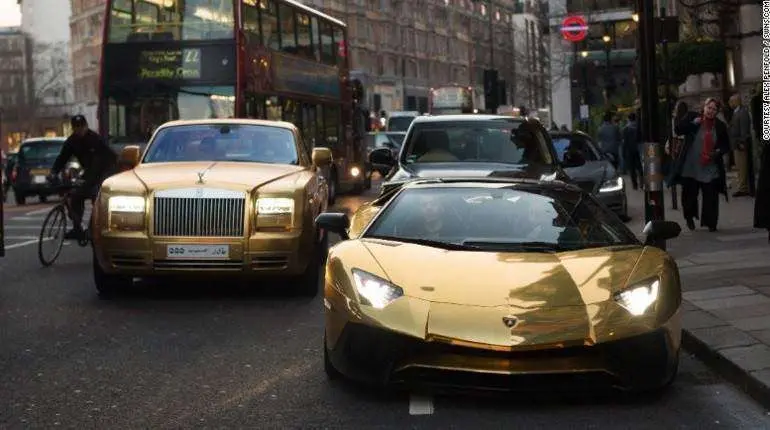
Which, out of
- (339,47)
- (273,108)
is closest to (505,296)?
(273,108)

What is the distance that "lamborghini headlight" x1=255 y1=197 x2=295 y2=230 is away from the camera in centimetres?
1068

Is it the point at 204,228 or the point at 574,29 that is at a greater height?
the point at 574,29

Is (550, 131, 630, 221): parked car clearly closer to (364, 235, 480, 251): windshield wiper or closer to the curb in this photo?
the curb

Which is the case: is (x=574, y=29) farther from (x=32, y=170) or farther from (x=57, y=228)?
(x=57, y=228)

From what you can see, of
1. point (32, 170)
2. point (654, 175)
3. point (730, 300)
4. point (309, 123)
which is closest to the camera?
point (730, 300)

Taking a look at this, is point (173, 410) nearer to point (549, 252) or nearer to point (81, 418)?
point (81, 418)

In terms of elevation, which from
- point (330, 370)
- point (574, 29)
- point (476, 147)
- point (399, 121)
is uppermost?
point (574, 29)

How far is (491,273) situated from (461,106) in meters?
62.7

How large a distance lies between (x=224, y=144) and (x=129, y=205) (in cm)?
196

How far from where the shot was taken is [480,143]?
45.9ft

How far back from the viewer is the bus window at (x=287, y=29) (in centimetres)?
2325

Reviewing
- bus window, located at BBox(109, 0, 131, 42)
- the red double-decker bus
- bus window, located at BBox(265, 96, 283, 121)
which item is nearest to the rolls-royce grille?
the red double-decker bus

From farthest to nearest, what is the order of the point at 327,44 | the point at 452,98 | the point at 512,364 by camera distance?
the point at 452,98 → the point at 327,44 → the point at 512,364

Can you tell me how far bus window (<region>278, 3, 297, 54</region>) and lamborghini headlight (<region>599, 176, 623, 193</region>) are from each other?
24.9ft
